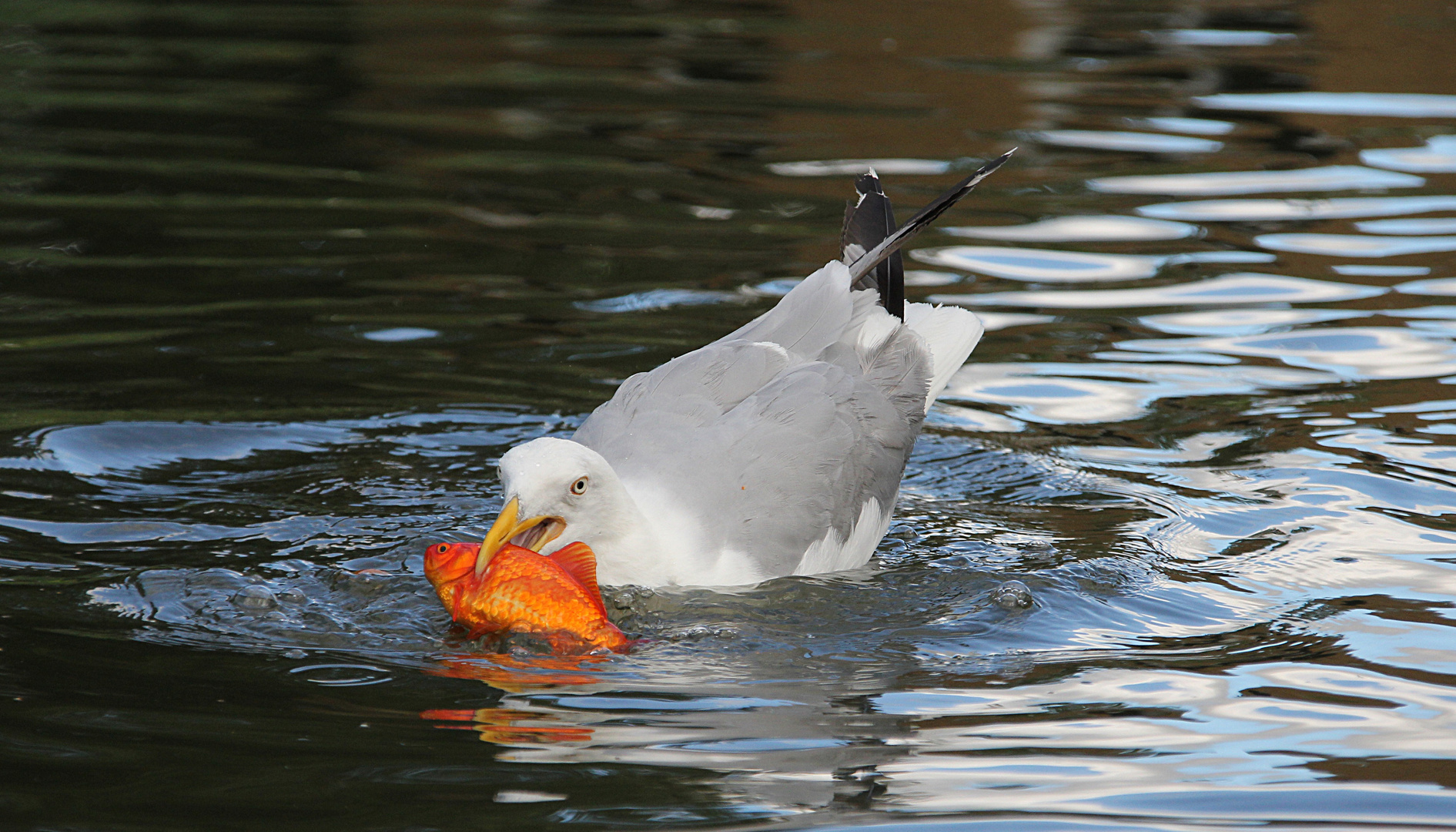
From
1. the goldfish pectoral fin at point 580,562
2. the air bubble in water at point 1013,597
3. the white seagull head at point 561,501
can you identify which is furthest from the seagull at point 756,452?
the air bubble in water at point 1013,597

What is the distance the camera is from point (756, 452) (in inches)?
223

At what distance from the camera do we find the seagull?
17.5 ft

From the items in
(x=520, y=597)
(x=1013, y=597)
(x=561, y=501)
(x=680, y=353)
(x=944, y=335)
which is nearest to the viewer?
(x=520, y=597)

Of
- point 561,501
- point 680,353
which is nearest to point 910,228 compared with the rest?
point 561,501

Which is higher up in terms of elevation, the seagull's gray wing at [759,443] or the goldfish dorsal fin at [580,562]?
the seagull's gray wing at [759,443]

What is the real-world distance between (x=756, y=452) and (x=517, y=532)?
94 cm

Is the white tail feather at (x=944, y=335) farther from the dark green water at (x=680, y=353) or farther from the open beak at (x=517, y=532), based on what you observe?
the open beak at (x=517, y=532)

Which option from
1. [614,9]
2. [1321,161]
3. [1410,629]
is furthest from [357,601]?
[614,9]

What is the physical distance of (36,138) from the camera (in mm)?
11641

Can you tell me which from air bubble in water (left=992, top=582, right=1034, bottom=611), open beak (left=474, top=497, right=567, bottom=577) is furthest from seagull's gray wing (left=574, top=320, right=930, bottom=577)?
air bubble in water (left=992, top=582, right=1034, bottom=611)

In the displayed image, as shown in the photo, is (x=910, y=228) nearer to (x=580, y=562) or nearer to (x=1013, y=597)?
(x=1013, y=597)

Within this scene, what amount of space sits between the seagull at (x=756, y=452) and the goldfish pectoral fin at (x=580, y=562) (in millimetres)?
137

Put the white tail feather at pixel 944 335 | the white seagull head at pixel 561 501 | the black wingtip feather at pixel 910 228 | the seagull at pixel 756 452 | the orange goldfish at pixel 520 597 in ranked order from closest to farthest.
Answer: the orange goldfish at pixel 520 597 < the white seagull head at pixel 561 501 < the seagull at pixel 756 452 < the black wingtip feather at pixel 910 228 < the white tail feather at pixel 944 335

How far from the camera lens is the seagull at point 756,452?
17.5 feet
